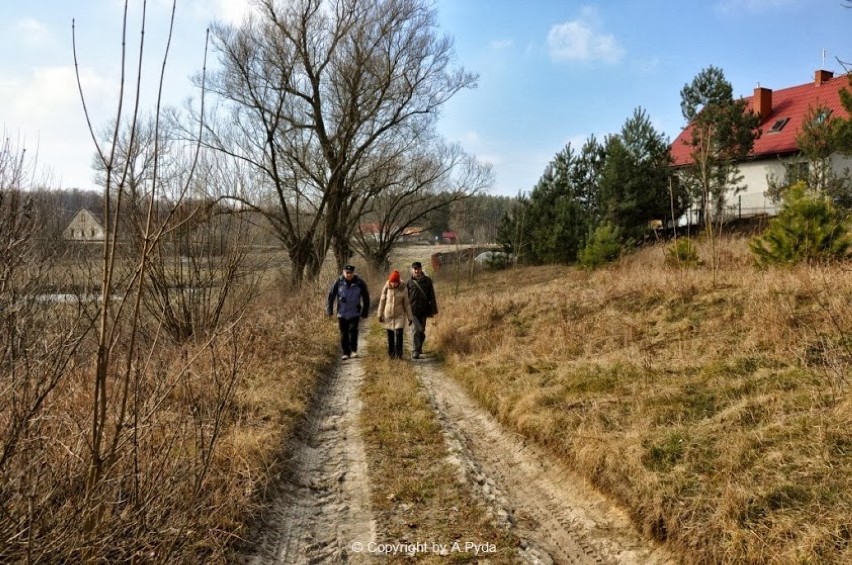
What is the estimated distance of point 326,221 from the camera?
23.8 meters

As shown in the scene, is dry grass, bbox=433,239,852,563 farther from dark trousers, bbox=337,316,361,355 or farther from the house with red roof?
the house with red roof

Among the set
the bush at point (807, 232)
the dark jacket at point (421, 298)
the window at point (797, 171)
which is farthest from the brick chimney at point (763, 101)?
the dark jacket at point (421, 298)

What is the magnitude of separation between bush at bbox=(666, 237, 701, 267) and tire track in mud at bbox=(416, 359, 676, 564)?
8.33 metres

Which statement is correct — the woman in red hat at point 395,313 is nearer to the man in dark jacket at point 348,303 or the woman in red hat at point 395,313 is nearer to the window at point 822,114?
the man in dark jacket at point 348,303

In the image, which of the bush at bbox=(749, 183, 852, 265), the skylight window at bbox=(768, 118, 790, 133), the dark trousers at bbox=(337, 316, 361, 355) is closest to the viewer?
the bush at bbox=(749, 183, 852, 265)

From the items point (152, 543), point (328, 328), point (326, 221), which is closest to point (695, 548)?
point (152, 543)

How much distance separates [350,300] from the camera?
10.5m

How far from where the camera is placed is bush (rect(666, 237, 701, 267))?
510 inches

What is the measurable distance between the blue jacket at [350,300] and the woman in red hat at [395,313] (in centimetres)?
41

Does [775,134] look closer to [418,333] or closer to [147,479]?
[418,333]

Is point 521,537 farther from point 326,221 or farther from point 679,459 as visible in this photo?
point 326,221

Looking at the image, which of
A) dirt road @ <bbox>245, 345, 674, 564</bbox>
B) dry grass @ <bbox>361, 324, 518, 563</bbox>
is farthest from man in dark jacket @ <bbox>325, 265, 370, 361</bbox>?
dirt road @ <bbox>245, 345, 674, 564</bbox>

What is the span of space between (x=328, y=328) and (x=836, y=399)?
10.8m

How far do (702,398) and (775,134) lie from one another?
32744 millimetres
